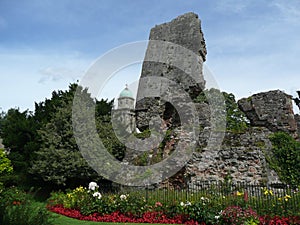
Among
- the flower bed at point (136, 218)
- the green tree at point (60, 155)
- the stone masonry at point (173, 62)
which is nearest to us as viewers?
the flower bed at point (136, 218)

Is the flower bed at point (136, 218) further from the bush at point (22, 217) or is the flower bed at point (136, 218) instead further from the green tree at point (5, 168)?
the green tree at point (5, 168)

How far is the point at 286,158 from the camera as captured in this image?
12422 mm

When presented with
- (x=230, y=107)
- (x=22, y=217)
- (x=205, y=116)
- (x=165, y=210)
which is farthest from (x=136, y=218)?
(x=230, y=107)

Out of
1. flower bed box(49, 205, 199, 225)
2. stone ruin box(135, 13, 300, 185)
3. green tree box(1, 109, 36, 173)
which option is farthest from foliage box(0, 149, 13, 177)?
flower bed box(49, 205, 199, 225)

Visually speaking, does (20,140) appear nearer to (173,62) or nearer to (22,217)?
(173,62)

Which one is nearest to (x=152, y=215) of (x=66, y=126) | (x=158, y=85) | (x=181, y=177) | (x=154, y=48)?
(x=181, y=177)

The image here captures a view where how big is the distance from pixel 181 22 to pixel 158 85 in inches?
146

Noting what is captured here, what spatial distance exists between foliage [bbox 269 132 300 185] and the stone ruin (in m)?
0.29

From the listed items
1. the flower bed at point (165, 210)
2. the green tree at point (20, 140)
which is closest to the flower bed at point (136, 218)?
the flower bed at point (165, 210)

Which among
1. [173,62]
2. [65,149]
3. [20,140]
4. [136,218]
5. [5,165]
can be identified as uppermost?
[173,62]

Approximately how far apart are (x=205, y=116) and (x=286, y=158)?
4671mm

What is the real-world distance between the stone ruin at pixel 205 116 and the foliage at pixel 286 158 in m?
0.29

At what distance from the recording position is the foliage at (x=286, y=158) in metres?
12.0

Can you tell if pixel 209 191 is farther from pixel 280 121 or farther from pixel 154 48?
pixel 154 48
